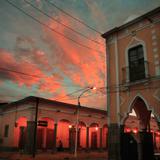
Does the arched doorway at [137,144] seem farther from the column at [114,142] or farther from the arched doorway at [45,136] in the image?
the arched doorway at [45,136]

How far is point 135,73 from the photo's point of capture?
17.2 metres

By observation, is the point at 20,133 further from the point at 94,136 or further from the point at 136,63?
the point at 136,63

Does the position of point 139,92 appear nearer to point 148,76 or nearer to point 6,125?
point 148,76

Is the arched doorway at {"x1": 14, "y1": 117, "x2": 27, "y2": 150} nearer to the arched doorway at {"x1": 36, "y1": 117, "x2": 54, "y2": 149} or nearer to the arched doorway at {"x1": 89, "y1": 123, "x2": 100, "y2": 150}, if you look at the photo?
the arched doorway at {"x1": 36, "y1": 117, "x2": 54, "y2": 149}

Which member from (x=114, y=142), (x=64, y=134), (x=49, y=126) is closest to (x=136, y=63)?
(x=114, y=142)

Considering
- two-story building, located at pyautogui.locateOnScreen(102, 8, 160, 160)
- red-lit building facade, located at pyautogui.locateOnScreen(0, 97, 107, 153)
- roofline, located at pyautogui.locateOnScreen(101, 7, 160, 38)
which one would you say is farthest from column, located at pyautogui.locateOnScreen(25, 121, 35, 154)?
roofline, located at pyautogui.locateOnScreen(101, 7, 160, 38)

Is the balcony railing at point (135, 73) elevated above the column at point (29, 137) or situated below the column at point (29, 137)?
above

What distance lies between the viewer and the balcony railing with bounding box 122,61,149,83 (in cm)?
1652

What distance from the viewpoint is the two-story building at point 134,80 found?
16109mm

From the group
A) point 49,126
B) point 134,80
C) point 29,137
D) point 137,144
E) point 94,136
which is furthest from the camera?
point 94,136

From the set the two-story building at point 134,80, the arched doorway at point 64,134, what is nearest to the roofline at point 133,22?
the two-story building at point 134,80

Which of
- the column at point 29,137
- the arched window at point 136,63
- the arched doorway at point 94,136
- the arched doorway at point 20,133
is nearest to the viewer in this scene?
the arched window at point 136,63

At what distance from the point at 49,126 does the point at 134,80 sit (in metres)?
18.8

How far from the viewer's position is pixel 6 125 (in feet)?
107
